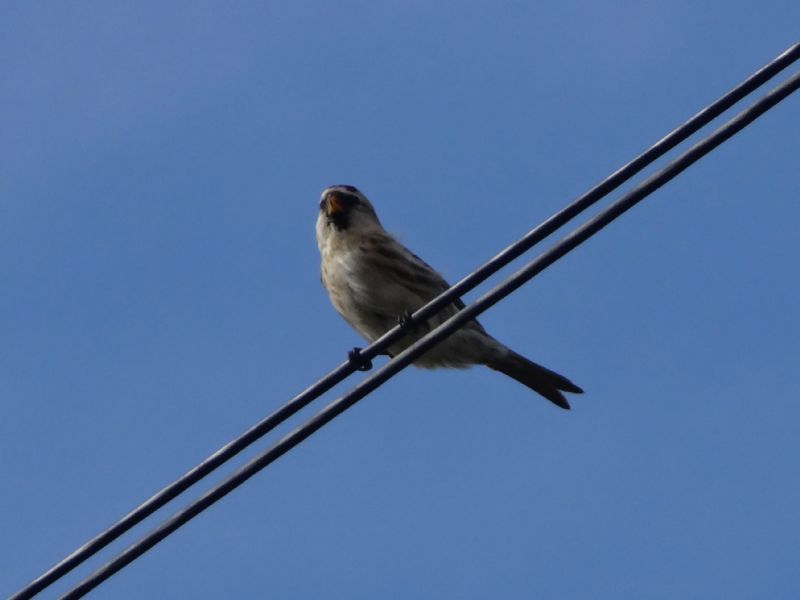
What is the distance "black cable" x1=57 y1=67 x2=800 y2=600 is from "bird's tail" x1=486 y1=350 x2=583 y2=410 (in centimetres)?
454

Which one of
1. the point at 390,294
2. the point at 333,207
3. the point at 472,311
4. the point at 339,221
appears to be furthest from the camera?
the point at 333,207

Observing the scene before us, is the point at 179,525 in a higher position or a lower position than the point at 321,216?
lower

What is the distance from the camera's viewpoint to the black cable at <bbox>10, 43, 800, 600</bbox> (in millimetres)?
5215

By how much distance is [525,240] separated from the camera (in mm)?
5605

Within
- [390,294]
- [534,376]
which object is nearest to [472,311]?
[390,294]

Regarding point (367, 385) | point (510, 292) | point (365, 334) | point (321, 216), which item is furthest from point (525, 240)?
point (321, 216)

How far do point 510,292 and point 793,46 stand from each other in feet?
3.93

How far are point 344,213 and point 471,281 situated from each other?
16.3 ft

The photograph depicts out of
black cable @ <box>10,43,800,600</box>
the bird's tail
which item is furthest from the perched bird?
black cable @ <box>10,43,800,600</box>

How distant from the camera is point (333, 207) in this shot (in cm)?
1077

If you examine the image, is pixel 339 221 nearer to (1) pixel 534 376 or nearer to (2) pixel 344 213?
(2) pixel 344 213

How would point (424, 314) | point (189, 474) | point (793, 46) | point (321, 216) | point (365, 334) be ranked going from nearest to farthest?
1. point (793, 46)
2. point (189, 474)
3. point (424, 314)
4. point (365, 334)
5. point (321, 216)

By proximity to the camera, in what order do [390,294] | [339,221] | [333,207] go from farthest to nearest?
[333,207] → [339,221] → [390,294]

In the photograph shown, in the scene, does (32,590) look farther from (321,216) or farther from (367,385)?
(321,216)
